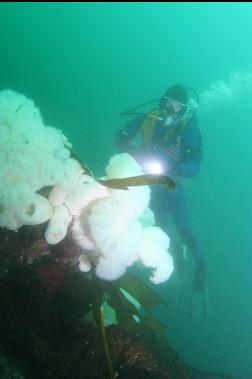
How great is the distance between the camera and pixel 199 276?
7285 mm

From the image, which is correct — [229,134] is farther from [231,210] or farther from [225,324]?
[225,324]

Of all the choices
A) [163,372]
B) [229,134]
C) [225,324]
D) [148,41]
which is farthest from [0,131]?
[148,41]

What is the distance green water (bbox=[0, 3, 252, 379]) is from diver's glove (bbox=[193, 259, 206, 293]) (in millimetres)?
2427

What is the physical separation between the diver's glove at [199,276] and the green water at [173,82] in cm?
243

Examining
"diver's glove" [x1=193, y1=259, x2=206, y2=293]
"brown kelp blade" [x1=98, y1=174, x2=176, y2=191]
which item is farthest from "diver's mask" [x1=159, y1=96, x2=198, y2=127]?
"brown kelp blade" [x1=98, y1=174, x2=176, y2=191]

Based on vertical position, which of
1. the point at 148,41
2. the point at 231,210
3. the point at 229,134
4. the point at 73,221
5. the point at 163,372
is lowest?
the point at 163,372

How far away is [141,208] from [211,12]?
4514 inches

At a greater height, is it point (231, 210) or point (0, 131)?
point (231, 210)

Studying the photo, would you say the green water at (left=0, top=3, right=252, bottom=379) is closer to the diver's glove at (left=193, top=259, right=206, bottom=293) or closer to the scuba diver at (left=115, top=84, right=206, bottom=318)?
the diver's glove at (left=193, top=259, right=206, bottom=293)

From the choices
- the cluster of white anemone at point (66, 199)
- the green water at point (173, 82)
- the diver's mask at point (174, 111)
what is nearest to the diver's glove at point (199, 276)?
the green water at point (173, 82)

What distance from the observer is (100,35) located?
8888cm

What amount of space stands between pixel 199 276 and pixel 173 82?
57722 mm

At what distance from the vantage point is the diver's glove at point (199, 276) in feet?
23.9

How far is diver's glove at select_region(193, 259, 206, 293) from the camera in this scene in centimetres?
728
